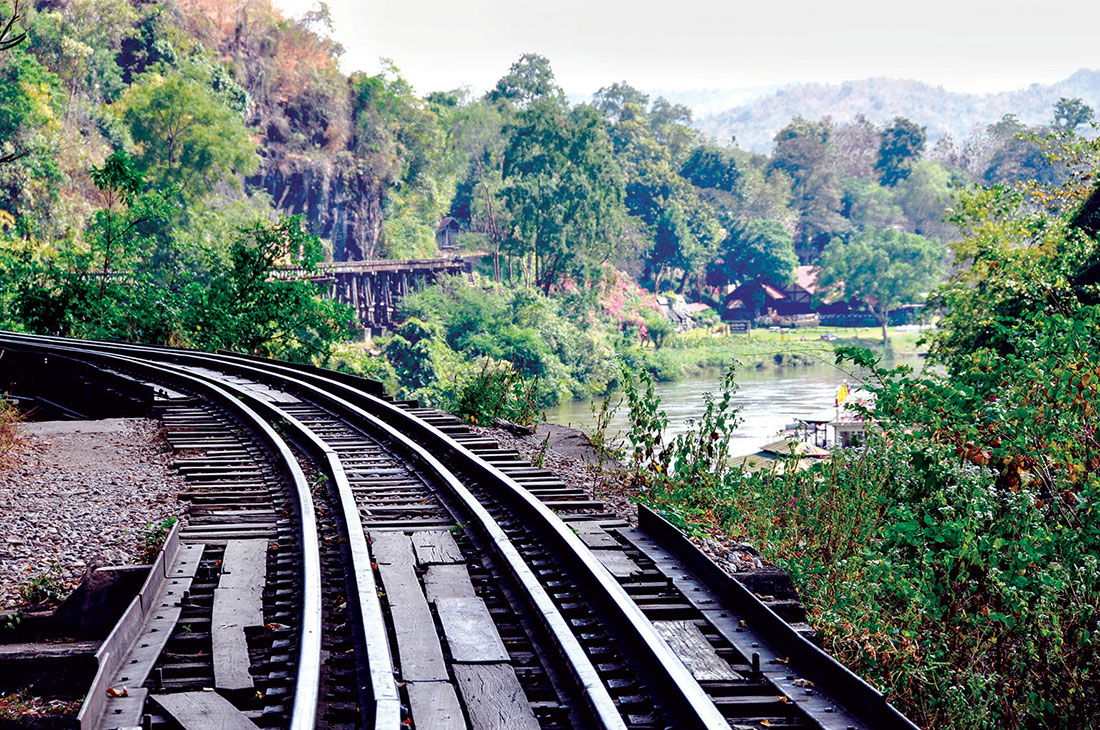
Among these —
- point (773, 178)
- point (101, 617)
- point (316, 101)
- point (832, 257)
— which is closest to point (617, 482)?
point (101, 617)

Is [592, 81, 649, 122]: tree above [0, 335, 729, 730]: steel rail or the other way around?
above

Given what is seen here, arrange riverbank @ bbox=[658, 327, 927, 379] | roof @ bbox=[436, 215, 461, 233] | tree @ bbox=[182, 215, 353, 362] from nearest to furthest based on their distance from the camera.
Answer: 1. tree @ bbox=[182, 215, 353, 362]
2. riverbank @ bbox=[658, 327, 927, 379]
3. roof @ bbox=[436, 215, 461, 233]

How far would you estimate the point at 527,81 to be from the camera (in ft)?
268

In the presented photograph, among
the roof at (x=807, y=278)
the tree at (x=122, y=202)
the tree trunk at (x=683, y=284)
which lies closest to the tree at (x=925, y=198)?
the roof at (x=807, y=278)

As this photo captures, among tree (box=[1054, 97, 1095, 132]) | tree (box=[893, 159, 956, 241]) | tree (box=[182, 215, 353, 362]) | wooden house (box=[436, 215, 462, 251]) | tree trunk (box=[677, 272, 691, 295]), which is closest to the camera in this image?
tree (box=[182, 215, 353, 362])

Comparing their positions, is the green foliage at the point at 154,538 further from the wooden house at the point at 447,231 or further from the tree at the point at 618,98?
the tree at the point at 618,98

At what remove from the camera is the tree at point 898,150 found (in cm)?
9881

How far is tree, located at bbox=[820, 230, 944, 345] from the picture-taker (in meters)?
73.9

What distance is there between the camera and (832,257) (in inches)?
3098

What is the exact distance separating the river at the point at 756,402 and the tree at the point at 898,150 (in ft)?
133

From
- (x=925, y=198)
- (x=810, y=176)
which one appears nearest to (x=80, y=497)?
(x=810, y=176)

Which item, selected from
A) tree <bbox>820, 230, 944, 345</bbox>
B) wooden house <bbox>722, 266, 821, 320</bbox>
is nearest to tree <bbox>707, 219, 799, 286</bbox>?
wooden house <bbox>722, 266, 821, 320</bbox>

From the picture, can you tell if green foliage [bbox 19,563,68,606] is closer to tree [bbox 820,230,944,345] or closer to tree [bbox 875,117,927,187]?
tree [bbox 820,230,944,345]

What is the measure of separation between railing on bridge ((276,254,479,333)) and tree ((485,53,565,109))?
26676 millimetres
